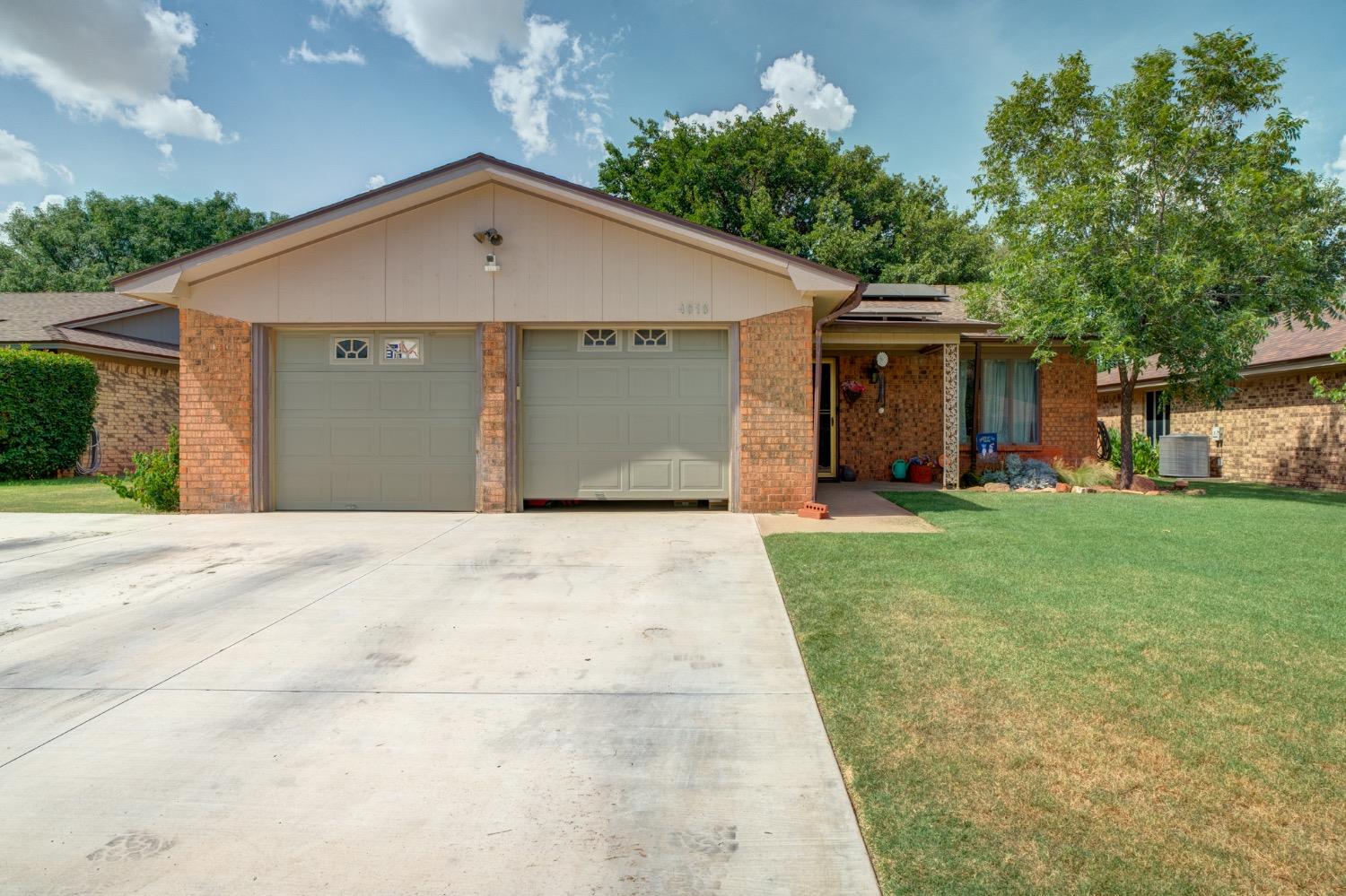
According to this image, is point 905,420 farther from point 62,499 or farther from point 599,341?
point 62,499

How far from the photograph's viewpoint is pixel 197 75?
1409 cm

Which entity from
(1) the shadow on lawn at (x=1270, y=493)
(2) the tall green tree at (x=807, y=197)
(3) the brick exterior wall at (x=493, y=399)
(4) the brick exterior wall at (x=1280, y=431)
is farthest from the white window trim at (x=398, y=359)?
(2) the tall green tree at (x=807, y=197)

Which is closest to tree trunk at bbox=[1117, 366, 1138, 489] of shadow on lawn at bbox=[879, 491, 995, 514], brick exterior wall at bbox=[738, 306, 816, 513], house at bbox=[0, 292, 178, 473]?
shadow on lawn at bbox=[879, 491, 995, 514]

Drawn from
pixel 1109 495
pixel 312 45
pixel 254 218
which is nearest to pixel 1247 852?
pixel 1109 495

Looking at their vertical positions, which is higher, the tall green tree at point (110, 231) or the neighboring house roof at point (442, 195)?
the tall green tree at point (110, 231)

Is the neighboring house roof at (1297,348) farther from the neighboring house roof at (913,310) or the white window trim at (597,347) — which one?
the white window trim at (597,347)

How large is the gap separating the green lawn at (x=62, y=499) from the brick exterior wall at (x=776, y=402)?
834cm

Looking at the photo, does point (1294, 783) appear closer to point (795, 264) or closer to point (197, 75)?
point (795, 264)

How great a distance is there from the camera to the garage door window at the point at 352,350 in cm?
885

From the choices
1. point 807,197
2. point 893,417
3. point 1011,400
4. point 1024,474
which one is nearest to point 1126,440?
point 1024,474

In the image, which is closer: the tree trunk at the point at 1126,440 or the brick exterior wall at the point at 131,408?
the tree trunk at the point at 1126,440

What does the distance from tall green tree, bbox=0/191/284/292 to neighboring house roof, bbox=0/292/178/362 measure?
18037 mm

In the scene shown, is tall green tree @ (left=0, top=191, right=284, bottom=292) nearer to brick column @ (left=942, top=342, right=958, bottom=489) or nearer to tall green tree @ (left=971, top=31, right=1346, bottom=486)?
brick column @ (left=942, top=342, right=958, bottom=489)

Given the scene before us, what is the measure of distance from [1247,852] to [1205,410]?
59.7 ft
